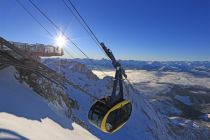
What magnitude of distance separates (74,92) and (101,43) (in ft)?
272

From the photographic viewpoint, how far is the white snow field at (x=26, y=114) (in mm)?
18684

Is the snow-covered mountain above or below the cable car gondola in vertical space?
below

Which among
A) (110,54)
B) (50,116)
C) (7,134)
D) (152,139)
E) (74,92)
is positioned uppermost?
(110,54)

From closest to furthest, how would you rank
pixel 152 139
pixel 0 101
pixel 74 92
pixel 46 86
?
pixel 0 101
pixel 46 86
pixel 152 139
pixel 74 92

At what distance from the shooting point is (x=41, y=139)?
17.7m

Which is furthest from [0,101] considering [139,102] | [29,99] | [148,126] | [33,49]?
[139,102]

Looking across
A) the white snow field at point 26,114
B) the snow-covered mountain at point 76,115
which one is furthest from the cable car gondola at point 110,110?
the white snow field at point 26,114

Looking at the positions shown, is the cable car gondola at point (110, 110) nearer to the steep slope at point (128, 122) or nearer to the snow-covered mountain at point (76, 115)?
the snow-covered mountain at point (76, 115)

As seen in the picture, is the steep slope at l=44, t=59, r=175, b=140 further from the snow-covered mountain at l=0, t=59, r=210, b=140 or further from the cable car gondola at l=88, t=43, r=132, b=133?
the cable car gondola at l=88, t=43, r=132, b=133

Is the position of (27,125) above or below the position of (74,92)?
above

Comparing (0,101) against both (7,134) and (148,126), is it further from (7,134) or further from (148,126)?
(148,126)

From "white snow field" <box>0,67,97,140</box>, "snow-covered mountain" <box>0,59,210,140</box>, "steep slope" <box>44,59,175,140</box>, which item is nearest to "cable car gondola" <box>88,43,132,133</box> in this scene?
"snow-covered mountain" <box>0,59,210,140</box>

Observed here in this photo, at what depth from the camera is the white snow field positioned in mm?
18684

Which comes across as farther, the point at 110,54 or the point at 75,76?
the point at 75,76
